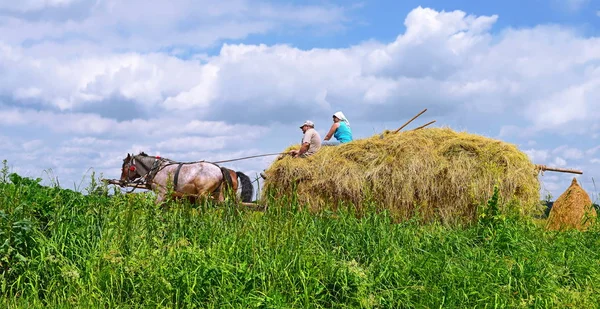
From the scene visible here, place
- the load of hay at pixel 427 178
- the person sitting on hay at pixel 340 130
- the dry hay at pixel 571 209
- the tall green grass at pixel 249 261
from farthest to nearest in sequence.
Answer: the person sitting on hay at pixel 340 130 < the dry hay at pixel 571 209 < the load of hay at pixel 427 178 < the tall green grass at pixel 249 261

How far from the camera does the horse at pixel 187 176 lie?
1452 centimetres

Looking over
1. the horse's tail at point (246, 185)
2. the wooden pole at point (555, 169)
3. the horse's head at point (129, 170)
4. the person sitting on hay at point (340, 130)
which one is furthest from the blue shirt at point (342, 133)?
the horse's head at point (129, 170)

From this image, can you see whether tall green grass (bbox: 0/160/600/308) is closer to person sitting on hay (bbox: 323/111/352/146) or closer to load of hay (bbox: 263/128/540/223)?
load of hay (bbox: 263/128/540/223)

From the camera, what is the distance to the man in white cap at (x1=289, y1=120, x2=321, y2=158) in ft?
35.4

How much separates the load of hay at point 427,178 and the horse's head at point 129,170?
7.18m

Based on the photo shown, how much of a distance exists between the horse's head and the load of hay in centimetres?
718

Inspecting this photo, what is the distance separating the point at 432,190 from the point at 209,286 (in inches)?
199

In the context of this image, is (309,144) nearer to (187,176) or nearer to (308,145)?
(308,145)

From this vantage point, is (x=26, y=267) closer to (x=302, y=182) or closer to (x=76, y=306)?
(x=76, y=306)

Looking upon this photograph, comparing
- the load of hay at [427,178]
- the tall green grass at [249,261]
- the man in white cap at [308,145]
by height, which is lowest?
the tall green grass at [249,261]

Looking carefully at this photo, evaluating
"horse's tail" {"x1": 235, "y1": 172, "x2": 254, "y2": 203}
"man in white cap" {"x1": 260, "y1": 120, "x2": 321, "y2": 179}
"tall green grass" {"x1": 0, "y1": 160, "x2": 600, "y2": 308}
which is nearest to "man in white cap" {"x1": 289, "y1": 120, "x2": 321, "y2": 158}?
"man in white cap" {"x1": 260, "y1": 120, "x2": 321, "y2": 179}

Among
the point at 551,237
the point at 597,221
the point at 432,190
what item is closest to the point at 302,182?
the point at 432,190

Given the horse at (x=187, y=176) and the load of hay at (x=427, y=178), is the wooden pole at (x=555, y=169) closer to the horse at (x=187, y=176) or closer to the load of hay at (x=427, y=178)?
the load of hay at (x=427, y=178)

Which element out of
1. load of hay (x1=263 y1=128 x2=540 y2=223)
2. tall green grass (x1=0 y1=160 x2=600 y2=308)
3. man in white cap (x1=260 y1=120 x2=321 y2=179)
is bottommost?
tall green grass (x1=0 y1=160 x2=600 y2=308)
